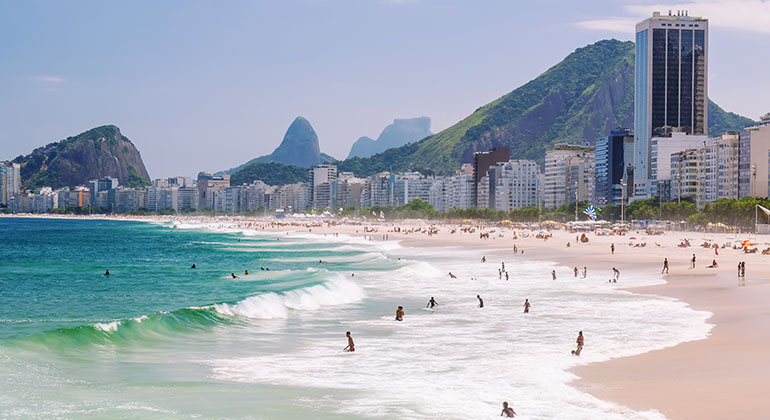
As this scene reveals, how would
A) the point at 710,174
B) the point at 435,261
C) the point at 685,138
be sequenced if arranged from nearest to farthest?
the point at 435,261 → the point at 710,174 → the point at 685,138

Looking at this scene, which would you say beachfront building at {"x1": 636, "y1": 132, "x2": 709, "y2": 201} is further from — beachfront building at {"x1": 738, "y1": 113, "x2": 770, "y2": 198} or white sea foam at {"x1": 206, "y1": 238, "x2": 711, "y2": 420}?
white sea foam at {"x1": 206, "y1": 238, "x2": 711, "y2": 420}

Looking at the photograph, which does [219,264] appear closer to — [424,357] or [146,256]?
[146,256]

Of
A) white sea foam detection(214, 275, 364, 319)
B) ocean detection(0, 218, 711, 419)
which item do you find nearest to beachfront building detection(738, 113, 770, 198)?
ocean detection(0, 218, 711, 419)

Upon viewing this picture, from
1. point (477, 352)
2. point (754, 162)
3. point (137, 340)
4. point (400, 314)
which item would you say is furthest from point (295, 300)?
point (754, 162)

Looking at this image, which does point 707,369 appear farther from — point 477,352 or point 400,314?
point 400,314

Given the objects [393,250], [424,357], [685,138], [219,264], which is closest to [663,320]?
[424,357]
